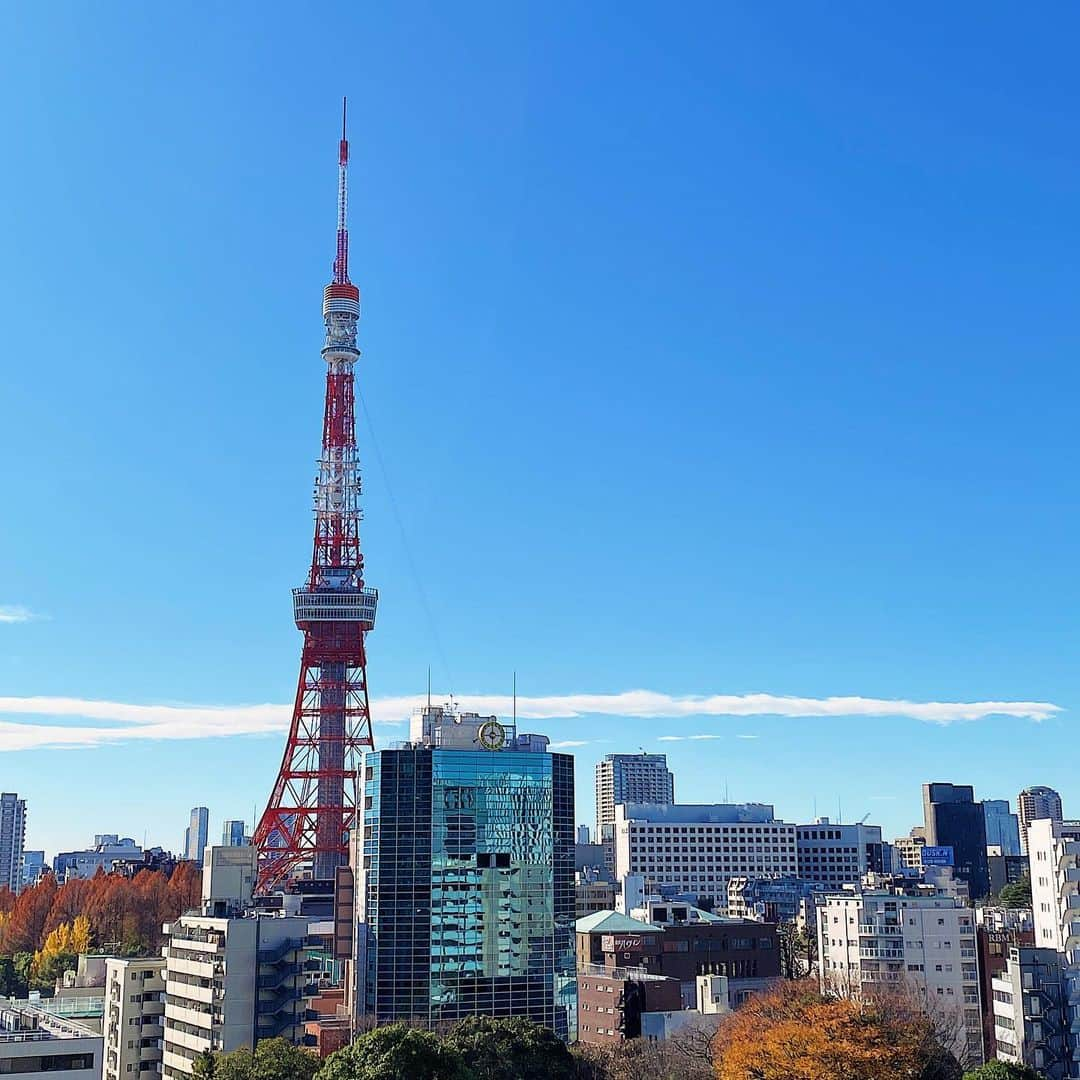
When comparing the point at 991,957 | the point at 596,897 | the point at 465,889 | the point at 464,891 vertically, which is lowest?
the point at 991,957

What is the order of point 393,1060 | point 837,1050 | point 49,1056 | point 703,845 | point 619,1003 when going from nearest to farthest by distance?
point 393,1060 < point 837,1050 < point 49,1056 < point 619,1003 < point 703,845

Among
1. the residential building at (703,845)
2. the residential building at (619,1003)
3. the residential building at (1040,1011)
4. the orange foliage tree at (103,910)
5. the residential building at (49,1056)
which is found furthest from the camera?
the residential building at (703,845)

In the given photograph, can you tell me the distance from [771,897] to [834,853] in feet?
122

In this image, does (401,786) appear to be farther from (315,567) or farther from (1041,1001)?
(315,567)

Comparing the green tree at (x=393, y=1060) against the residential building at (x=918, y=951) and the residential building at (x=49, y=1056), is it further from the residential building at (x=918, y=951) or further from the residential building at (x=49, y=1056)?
the residential building at (x=918, y=951)

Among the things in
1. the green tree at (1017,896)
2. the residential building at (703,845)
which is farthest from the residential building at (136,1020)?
the residential building at (703,845)

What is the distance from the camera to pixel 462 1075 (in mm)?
45188

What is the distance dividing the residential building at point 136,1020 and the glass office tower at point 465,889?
10775 millimetres

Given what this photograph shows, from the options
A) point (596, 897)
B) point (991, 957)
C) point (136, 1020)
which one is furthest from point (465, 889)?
point (596, 897)

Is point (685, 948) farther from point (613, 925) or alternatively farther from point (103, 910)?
point (103, 910)

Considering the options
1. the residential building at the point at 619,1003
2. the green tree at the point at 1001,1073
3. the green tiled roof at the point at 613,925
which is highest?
the green tiled roof at the point at 613,925

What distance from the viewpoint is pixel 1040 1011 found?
59656 millimetres

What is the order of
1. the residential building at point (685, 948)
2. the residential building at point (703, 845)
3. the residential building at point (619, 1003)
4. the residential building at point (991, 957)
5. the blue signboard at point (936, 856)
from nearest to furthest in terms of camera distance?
the residential building at point (991, 957)
the residential building at point (619, 1003)
the residential building at point (685, 948)
the residential building at point (703, 845)
the blue signboard at point (936, 856)

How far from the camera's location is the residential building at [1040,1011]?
59188mm
